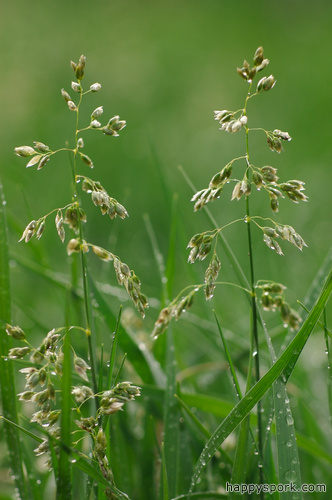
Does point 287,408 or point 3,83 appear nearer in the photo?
point 287,408

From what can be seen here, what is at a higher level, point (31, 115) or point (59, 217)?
point (31, 115)

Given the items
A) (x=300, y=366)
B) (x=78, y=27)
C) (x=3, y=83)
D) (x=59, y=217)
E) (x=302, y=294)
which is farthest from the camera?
(x=78, y=27)

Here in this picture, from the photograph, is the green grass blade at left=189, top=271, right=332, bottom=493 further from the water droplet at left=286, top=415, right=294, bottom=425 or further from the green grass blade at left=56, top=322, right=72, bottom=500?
the green grass blade at left=56, top=322, right=72, bottom=500

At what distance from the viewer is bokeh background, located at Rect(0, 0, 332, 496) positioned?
2717 mm

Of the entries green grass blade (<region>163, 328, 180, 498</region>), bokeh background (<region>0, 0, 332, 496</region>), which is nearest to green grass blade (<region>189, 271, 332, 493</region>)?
green grass blade (<region>163, 328, 180, 498</region>)

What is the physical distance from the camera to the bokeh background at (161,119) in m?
2.72

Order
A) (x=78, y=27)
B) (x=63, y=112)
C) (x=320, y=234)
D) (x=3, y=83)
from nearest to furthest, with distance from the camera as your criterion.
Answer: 1. (x=320, y=234)
2. (x=63, y=112)
3. (x=3, y=83)
4. (x=78, y=27)

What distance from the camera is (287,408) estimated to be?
99cm

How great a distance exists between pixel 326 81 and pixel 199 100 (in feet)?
3.84

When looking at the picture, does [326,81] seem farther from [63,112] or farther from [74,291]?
[74,291]

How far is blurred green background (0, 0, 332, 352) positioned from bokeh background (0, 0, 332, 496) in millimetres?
14

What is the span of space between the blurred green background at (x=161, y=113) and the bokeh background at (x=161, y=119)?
14 mm

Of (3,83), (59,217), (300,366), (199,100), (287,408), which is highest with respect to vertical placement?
(3,83)

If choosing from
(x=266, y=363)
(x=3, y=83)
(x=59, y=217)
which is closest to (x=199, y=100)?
(x=3, y=83)
